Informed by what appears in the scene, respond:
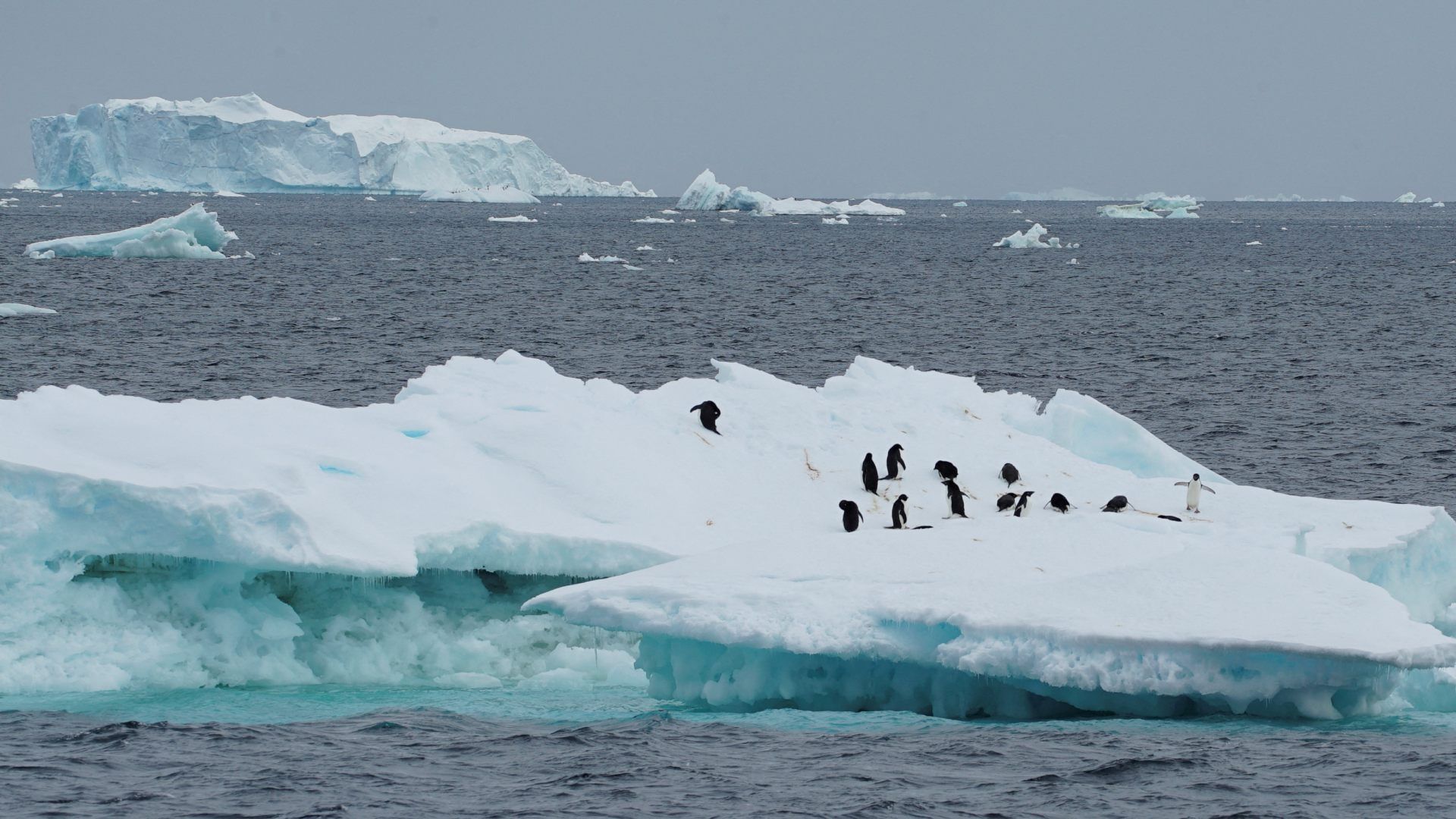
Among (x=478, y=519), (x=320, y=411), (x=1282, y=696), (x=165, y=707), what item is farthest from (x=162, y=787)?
(x=1282, y=696)

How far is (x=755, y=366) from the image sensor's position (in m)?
32.7

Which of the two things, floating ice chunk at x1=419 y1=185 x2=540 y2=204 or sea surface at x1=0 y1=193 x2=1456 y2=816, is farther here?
floating ice chunk at x1=419 y1=185 x2=540 y2=204

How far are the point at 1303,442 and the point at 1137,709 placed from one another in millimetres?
15212

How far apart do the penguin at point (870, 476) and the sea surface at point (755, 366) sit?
4.40 meters

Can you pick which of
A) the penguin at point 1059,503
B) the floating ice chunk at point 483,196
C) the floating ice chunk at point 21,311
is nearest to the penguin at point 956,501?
the penguin at point 1059,503

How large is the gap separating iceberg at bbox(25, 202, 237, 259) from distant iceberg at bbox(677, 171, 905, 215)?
71.1 m

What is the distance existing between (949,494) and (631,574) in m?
4.15

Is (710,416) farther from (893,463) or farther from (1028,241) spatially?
(1028,241)

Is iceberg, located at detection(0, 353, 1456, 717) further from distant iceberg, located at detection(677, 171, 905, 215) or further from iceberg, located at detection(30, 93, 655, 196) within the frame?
iceberg, located at detection(30, 93, 655, 196)

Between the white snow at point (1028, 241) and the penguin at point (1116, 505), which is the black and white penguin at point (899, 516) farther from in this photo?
the white snow at point (1028, 241)

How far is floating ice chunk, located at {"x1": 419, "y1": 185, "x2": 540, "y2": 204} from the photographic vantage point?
489 ft

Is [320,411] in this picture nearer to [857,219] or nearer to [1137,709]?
[1137,709]

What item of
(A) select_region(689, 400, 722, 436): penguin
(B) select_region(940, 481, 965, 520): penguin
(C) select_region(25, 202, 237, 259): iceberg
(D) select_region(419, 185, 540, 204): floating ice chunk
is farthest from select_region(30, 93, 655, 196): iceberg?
(B) select_region(940, 481, 965, 520): penguin

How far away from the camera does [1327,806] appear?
8.20m
